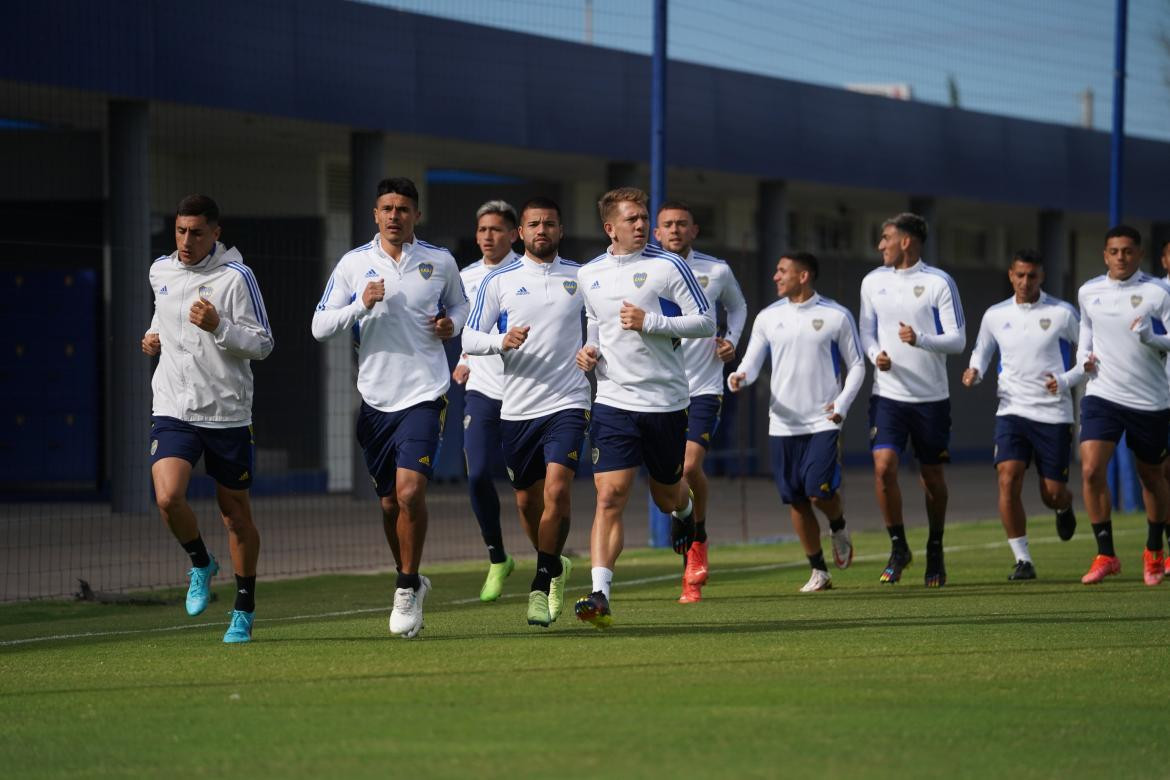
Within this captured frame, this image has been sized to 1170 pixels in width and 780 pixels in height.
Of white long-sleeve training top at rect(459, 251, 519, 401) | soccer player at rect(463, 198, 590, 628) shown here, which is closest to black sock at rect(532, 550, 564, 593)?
soccer player at rect(463, 198, 590, 628)

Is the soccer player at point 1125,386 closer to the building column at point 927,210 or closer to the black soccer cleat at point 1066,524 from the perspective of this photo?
the black soccer cleat at point 1066,524

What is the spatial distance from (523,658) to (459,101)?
15.9 m

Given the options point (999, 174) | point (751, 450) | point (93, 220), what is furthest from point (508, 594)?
point (999, 174)

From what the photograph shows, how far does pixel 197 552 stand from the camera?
9.70 metres

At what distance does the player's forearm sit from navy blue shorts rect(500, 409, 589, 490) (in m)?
1.18

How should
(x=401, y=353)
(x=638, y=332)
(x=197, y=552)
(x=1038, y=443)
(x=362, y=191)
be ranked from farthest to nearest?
(x=362, y=191) < (x=1038, y=443) < (x=638, y=332) < (x=401, y=353) < (x=197, y=552)

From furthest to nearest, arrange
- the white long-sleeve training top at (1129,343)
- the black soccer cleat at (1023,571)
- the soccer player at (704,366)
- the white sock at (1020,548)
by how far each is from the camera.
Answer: the white sock at (1020,548) → the black soccer cleat at (1023,571) → the white long-sleeve training top at (1129,343) → the soccer player at (704,366)

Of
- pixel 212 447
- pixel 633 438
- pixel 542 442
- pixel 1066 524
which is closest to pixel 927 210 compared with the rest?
pixel 1066 524

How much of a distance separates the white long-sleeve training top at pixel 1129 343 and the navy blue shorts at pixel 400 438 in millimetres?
5597

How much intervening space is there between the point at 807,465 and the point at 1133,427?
2.51 meters

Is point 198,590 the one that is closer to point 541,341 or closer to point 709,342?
point 541,341

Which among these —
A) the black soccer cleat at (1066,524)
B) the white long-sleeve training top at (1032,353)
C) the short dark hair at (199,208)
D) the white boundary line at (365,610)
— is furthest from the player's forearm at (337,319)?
the black soccer cleat at (1066,524)

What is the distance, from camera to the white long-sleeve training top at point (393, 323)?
9836 mm

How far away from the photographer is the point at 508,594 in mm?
12883
